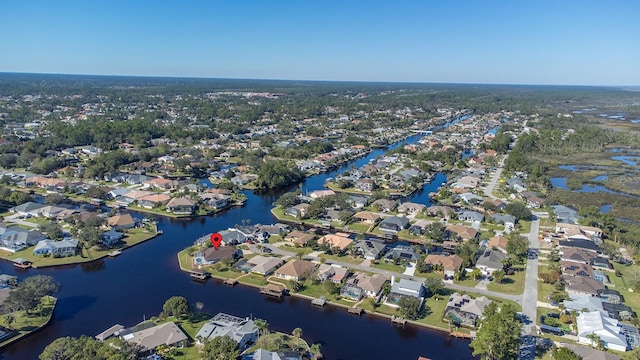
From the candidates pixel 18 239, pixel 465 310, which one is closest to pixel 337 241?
pixel 465 310

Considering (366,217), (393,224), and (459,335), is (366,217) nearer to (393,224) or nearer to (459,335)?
(393,224)

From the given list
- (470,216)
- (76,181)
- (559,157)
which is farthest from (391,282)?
(559,157)

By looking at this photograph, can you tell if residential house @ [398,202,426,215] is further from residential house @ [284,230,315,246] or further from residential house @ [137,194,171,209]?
residential house @ [137,194,171,209]

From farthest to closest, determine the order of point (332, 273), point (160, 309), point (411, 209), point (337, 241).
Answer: point (411, 209)
point (337, 241)
point (332, 273)
point (160, 309)

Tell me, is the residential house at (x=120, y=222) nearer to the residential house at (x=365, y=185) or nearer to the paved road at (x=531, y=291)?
the residential house at (x=365, y=185)

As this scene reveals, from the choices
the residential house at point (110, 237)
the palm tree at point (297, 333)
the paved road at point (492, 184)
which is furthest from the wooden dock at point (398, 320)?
the paved road at point (492, 184)

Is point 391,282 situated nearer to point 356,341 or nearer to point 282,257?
point 356,341
